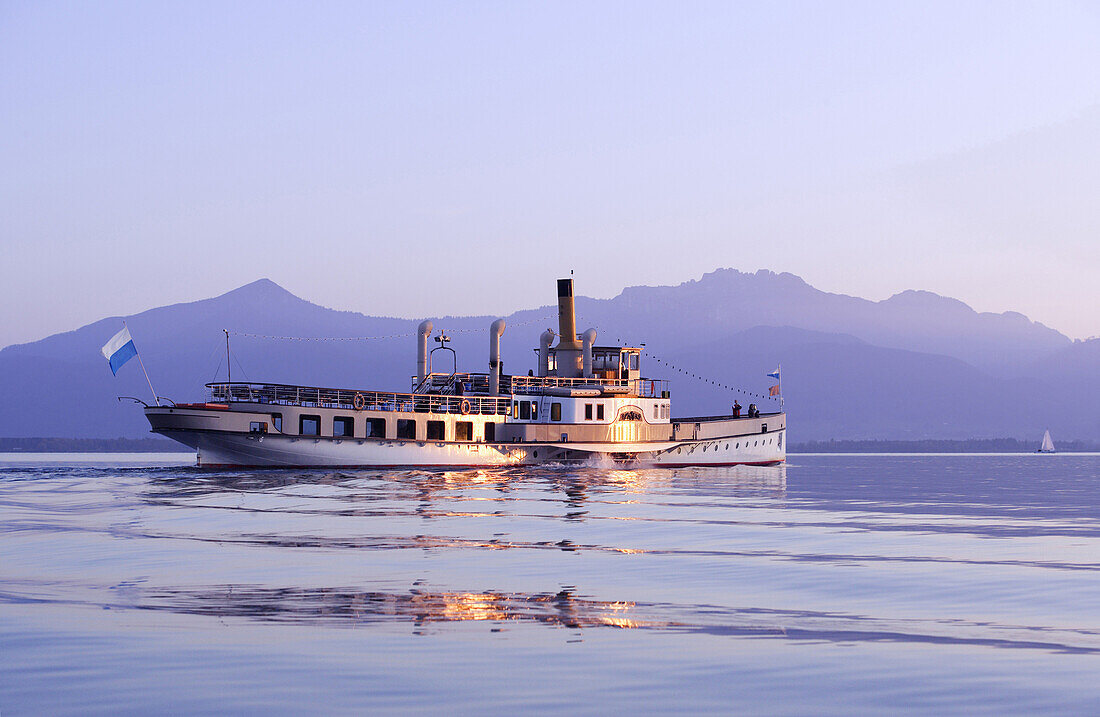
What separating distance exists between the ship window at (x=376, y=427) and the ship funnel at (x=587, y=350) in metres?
16.4

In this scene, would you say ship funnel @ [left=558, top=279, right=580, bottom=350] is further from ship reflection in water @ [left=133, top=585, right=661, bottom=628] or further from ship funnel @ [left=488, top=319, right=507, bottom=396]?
ship reflection in water @ [left=133, top=585, right=661, bottom=628]

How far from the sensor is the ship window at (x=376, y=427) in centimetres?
6525

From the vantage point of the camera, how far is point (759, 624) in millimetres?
15492

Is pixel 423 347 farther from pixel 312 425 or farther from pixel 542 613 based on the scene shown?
pixel 542 613

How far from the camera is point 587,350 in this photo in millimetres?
77000

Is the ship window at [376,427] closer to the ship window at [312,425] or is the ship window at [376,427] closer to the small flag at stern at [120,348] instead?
the ship window at [312,425]

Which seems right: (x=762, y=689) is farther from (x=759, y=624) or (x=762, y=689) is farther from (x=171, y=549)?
(x=171, y=549)

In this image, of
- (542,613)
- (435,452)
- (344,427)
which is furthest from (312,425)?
(542,613)

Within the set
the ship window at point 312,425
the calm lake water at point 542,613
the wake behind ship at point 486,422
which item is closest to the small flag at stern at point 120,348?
the wake behind ship at point 486,422

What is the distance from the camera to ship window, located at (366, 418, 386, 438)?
214 feet

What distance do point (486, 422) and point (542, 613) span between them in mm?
54683

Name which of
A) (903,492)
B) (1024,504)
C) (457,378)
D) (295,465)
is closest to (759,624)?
(1024,504)

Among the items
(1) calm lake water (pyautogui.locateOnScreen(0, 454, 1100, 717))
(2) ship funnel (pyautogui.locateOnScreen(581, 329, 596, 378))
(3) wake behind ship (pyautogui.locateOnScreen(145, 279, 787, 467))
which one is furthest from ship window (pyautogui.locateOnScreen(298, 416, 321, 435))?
(1) calm lake water (pyautogui.locateOnScreen(0, 454, 1100, 717))

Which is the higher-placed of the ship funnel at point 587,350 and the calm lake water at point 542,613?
the ship funnel at point 587,350
